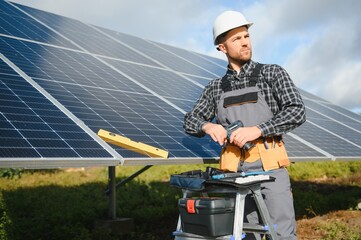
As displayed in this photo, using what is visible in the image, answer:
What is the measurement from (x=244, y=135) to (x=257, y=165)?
14.6 inches

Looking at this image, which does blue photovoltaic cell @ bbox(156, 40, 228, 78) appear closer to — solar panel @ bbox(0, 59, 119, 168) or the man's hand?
solar panel @ bbox(0, 59, 119, 168)

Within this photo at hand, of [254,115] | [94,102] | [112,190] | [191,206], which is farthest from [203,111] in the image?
[112,190]

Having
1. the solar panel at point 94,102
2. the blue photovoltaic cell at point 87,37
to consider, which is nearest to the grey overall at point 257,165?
the solar panel at point 94,102

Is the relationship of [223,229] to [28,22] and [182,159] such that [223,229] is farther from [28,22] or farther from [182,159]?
[28,22]

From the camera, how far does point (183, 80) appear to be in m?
9.20

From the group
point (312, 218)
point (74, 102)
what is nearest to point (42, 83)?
point (74, 102)

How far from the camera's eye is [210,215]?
3.29 meters

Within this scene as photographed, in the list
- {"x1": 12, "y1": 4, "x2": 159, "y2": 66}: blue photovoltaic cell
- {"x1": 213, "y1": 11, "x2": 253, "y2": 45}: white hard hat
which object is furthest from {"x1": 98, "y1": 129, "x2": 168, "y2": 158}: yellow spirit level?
{"x1": 12, "y1": 4, "x2": 159, "y2": 66}: blue photovoltaic cell

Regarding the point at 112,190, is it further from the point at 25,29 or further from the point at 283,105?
the point at 283,105

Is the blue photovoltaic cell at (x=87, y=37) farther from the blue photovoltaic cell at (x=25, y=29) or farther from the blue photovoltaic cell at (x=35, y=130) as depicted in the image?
the blue photovoltaic cell at (x=35, y=130)

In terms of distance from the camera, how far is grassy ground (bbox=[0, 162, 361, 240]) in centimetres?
744

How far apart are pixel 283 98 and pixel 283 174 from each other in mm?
681

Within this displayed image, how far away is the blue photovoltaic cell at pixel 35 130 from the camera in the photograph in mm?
4055

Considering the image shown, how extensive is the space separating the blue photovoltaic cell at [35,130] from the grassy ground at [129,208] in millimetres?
2696
